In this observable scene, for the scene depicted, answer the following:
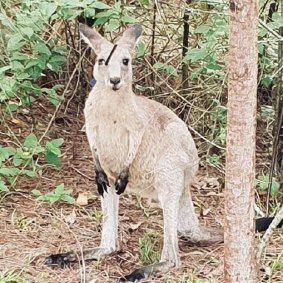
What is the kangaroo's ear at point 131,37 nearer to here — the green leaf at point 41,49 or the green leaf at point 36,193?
the green leaf at point 41,49

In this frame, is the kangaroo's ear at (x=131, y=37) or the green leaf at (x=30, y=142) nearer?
the kangaroo's ear at (x=131, y=37)

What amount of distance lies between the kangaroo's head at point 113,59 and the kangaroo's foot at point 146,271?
2.96 feet

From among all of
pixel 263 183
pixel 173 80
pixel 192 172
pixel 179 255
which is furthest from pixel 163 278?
pixel 173 80

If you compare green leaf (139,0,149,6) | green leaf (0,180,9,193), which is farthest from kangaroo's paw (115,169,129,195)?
green leaf (139,0,149,6)

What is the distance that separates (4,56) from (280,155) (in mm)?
2012

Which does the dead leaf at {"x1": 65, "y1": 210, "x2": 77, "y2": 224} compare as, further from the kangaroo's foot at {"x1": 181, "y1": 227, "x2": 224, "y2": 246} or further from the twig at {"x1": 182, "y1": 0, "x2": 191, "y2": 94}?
the twig at {"x1": 182, "y1": 0, "x2": 191, "y2": 94}

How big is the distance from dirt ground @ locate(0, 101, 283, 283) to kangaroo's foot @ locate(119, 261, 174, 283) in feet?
0.11

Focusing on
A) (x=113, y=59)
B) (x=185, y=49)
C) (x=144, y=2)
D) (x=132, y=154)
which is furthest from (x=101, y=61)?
(x=185, y=49)

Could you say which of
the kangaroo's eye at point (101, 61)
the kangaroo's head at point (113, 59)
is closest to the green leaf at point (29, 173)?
the kangaroo's head at point (113, 59)

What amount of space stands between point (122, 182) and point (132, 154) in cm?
15

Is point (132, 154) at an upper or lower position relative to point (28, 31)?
lower

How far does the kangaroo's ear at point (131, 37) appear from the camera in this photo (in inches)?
172

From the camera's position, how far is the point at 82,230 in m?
4.84

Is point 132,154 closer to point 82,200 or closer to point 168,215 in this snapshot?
point 168,215
